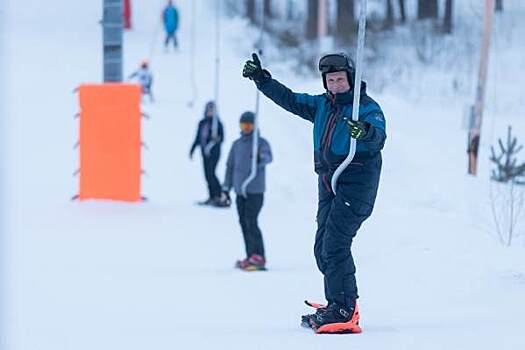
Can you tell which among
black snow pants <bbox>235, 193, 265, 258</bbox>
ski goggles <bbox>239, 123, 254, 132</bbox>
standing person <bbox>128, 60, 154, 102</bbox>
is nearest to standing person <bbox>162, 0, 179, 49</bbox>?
standing person <bbox>128, 60, 154, 102</bbox>

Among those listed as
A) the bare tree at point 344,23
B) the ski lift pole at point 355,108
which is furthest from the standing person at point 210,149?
the bare tree at point 344,23

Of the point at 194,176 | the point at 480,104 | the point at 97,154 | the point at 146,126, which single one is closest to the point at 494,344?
the point at 97,154

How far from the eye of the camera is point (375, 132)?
5.93 m

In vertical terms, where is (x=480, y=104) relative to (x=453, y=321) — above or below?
above

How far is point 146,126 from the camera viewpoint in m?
21.9

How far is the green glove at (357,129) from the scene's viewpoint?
582 cm

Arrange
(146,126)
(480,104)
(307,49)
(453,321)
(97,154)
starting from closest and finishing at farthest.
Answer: (453,321) → (97,154) → (480,104) → (146,126) → (307,49)

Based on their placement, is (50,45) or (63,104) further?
(50,45)

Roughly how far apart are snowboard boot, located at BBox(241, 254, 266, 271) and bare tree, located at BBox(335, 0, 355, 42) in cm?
2345

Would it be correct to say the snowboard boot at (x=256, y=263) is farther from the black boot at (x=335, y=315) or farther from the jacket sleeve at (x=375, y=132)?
the jacket sleeve at (x=375, y=132)

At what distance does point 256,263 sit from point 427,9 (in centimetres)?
2971

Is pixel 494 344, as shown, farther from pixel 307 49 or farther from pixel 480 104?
pixel 307 49

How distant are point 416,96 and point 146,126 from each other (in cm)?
707

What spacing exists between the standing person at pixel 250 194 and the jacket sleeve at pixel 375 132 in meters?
4.31
